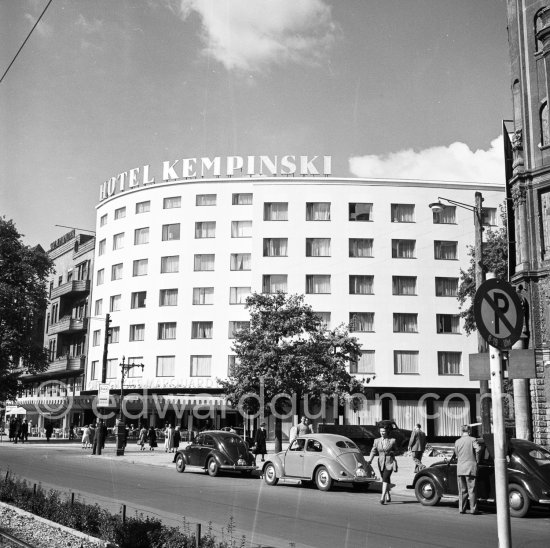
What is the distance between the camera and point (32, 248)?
54438 mm

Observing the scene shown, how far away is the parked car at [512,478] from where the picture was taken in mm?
13188

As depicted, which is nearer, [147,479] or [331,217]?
[147,479]

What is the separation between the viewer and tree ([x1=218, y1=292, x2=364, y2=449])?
35.8 meters

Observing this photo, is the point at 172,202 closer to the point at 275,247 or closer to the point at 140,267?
the point at 140,267

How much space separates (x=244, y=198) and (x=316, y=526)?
4895 centimetres

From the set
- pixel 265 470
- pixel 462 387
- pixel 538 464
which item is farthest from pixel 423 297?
pixel 538 464

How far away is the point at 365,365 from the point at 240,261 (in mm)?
13640

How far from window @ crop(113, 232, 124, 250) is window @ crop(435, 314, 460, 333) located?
94.7ft

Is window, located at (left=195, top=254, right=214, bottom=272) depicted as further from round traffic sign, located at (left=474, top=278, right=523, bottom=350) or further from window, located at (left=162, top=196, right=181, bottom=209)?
round traffic sign, located at (left=474, top=278, right=523, bottom=350)

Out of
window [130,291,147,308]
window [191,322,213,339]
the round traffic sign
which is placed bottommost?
the round traffic sign

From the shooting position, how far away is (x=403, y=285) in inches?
2228

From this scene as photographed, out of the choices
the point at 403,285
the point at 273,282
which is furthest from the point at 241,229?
the point at 403,285

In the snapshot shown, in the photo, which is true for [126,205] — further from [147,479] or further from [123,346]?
[147,479]

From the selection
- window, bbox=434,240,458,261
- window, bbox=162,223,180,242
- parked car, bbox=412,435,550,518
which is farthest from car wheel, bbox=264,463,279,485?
window, bbox=162,223,180,242
